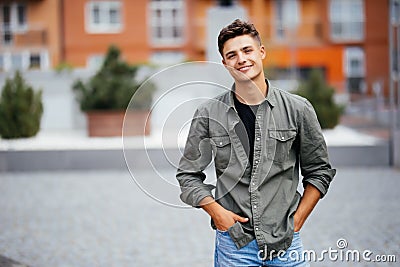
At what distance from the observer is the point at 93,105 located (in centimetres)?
1412

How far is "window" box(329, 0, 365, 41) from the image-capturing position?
31.0 metres

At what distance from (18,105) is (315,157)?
11.1m

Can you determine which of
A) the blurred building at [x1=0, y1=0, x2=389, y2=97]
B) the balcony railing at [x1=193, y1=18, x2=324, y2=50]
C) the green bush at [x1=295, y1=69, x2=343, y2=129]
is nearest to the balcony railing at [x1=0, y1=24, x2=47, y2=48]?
the blurred building at [x1=0, y1=0, x2=389, y2=97]

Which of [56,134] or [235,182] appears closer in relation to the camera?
[235,182]

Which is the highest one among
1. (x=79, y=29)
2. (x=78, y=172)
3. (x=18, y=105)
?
(x=79, y=29)

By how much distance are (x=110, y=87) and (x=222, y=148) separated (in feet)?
39.3

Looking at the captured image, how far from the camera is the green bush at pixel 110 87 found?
547 inches

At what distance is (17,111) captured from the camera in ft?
42.2

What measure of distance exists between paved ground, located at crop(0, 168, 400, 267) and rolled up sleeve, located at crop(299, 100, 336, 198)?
8.80 ft

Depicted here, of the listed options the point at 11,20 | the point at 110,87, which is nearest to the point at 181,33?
the point at 11,20

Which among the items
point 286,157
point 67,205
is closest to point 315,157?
point 286,157

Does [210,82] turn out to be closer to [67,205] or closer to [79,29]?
[67,205]

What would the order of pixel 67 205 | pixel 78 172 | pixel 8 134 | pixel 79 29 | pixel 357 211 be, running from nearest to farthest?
pixel 357 211 < pixel 67 205 < pixel 78 172 < pixel 8 134 < pixel 79 29

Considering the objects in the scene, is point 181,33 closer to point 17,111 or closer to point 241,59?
point 17,111
